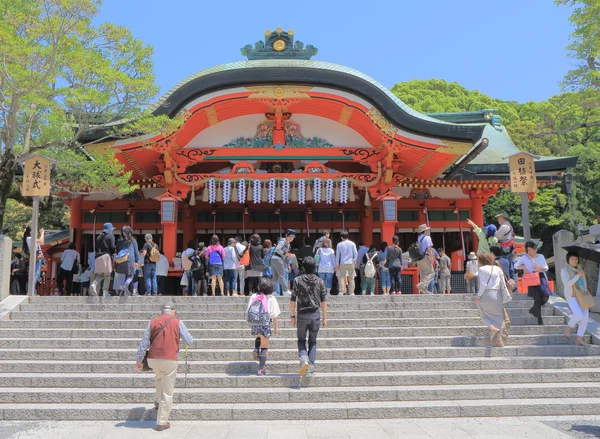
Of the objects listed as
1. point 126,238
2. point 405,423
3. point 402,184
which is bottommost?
point 405,423

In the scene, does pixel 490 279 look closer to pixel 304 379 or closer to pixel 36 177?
pixel 304 379

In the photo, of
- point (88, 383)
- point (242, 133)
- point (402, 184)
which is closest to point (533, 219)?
point (402, 184)

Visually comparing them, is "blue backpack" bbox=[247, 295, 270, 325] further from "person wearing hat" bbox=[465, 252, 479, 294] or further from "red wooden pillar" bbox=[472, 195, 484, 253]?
"red wooden pillar" bbox=[472, 195, 484, 253]

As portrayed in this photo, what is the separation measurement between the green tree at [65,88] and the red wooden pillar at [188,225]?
3.85 metres

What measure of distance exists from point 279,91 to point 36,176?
649cm

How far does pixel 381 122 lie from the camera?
14.0 meters

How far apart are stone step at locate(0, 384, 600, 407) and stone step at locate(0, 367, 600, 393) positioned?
0.15 m

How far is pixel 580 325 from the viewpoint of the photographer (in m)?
7.89

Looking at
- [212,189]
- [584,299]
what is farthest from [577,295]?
[212,189]

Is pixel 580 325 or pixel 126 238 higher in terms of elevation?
pixel 126 238

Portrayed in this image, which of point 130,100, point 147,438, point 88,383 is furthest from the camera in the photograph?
point 130,100

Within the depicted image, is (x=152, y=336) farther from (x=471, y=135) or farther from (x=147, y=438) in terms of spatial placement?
(x=471, y=135)

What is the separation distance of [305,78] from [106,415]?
10.0m

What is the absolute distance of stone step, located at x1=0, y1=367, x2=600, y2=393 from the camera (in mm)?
6754
